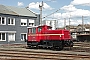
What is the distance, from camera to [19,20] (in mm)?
45188

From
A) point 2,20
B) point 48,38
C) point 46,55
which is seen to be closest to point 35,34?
point 48,38

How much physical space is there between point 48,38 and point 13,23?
19514 millimetres

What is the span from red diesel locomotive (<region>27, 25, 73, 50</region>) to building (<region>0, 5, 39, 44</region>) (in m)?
14.8

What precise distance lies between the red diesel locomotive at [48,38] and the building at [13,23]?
14760 millimetres

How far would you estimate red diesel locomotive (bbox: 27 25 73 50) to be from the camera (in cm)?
2477

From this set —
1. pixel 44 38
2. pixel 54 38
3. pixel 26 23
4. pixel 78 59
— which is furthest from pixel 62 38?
pixel 26 23

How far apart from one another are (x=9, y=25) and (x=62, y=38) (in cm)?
2063

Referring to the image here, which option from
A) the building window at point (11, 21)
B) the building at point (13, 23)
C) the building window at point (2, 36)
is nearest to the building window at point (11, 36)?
the building at point (13, 23)

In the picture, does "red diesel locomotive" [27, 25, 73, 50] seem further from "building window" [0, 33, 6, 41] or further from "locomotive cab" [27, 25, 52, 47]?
"building window" [0, 33, 6, 41]

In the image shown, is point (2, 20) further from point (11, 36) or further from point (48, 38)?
point (48, 38)

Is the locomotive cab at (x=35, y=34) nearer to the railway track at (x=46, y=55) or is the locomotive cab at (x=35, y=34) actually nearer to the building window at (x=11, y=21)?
the railway track at (x=46, y=55)

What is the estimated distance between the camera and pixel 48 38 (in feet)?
85.9

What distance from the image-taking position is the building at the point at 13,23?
4200 centimetres

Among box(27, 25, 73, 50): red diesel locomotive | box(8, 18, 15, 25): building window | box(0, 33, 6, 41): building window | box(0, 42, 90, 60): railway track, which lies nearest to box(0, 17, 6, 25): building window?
box(8, 18, 15, 25): building window
